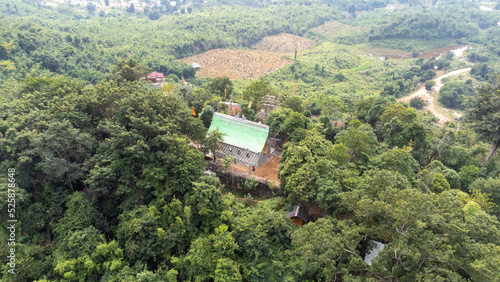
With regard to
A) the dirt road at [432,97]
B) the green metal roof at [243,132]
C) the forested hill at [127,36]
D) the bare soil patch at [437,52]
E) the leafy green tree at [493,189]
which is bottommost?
the dirt road at [432,97]

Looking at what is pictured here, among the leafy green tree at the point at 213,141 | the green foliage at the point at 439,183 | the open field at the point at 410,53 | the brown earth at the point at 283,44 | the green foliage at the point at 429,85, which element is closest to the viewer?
the green foliage at the point at 439,183

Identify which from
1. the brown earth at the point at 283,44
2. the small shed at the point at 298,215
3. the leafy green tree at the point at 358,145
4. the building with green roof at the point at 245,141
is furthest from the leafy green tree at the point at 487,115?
the brown earth at the point at 283,44

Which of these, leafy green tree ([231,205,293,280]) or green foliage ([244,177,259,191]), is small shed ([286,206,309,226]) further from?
green foliage ([244,177,259,191])

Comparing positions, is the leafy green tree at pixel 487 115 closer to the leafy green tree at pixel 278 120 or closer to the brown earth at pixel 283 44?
the leafy green tree at pixel 278 120

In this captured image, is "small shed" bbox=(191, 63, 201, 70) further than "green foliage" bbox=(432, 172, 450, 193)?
Yes

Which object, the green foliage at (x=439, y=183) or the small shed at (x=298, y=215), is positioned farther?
the green foliage at (x=439, y=183)

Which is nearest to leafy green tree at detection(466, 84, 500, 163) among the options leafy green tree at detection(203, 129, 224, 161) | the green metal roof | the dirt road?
the green metal roof

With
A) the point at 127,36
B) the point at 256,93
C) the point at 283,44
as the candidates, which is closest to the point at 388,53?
the point at 283,44

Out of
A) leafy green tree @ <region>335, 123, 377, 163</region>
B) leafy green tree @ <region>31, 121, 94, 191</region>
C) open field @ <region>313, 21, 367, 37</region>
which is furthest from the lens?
open field @ <region>313, 21, 367, 37</region>
